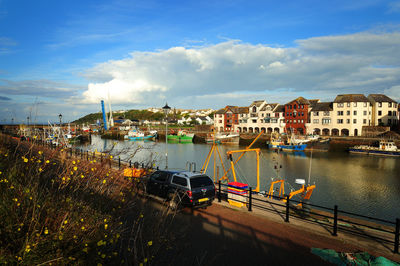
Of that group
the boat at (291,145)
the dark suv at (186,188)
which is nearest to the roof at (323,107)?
the boat at (291,145)

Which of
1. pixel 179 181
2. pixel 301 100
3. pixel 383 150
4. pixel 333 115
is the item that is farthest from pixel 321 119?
pixel 179 181

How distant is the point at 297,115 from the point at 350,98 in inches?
659

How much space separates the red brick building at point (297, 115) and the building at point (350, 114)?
8.77 meters

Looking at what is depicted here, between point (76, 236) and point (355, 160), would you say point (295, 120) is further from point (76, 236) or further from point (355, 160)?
point (76, 236)

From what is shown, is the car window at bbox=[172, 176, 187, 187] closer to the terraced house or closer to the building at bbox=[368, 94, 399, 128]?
the terraced house

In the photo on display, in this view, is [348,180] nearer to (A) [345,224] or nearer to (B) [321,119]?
(A) [345,224]

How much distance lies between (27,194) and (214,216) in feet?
25.0

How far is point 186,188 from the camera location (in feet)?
37.0

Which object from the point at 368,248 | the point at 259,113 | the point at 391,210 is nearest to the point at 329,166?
the point at 391,210

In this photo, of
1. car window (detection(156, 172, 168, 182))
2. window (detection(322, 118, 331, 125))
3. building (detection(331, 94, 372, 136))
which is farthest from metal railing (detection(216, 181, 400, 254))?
window (detection(322, 118, 331, 125))

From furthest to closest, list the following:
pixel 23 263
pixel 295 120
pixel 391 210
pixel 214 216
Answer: pixel 295 120 < pixel 391 210 < pixel 214 216 < pixel 23 263

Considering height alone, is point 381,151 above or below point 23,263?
A: below

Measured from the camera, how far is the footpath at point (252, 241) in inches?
290

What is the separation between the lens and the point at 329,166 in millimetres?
42469
